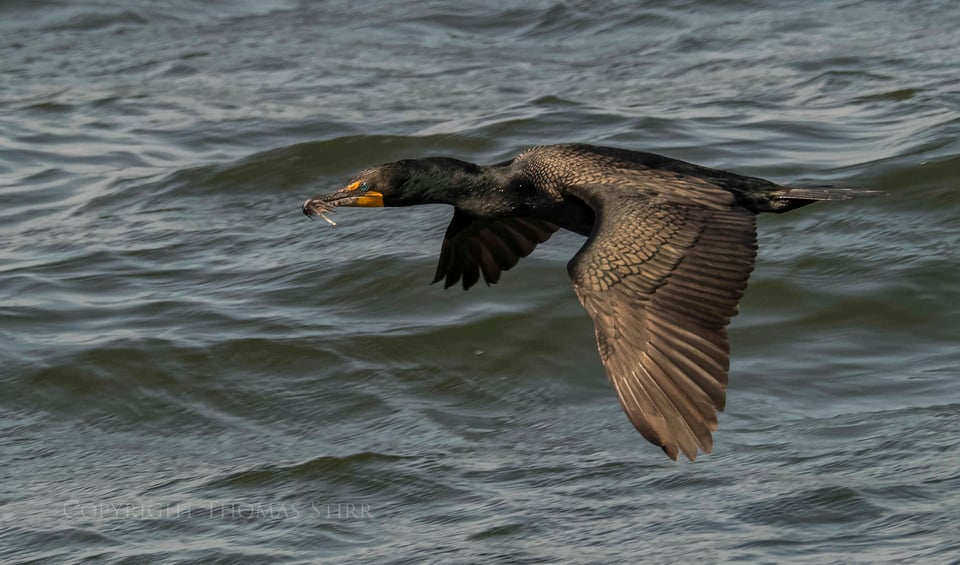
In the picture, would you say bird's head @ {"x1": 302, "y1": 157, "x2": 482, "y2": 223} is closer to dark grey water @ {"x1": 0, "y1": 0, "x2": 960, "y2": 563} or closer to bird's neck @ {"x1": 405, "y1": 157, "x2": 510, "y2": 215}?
bird's neck @ {"x1": 405, "y1": 157, "x2": 510, "y2": 215}

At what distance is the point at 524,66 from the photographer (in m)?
12.5

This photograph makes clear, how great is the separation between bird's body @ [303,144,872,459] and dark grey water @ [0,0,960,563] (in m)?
1.19

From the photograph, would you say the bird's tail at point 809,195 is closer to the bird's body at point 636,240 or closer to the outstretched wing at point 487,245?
the bird's body at point 636,240

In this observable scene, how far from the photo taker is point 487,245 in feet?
23.0

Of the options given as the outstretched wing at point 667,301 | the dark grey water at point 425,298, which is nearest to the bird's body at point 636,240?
the outstretched wing at point 667,301

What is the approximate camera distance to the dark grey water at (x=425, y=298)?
682cm

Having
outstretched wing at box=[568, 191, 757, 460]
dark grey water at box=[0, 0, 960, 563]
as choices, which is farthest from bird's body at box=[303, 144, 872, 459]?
dark grey water at box=[0, 0, 960, 563]

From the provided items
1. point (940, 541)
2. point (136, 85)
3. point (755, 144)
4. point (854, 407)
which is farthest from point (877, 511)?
point (136, 85)

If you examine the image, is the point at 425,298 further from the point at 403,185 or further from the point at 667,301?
the point at 667,301

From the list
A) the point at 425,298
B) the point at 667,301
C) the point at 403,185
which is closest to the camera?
the point at 667,301

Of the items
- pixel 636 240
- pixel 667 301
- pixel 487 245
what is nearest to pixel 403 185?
pixel 487 245

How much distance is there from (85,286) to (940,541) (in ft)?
17.7

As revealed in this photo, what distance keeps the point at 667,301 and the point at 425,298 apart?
162 inches

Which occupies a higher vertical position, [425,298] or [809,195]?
[809,195]
